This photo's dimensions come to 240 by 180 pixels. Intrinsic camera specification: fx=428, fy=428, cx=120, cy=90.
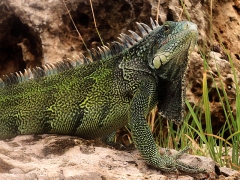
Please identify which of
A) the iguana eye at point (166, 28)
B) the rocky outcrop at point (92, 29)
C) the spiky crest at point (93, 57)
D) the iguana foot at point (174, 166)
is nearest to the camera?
the iguana foot at point (174, 166)

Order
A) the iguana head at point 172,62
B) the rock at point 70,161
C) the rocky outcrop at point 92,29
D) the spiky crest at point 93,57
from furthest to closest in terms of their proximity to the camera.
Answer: the rocky outcrop at point 92,29 < the spiky crest at point 93,57 < the iguana head at point 172,62 < the rock at point 70,161

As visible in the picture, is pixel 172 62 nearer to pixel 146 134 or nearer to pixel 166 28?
pixel 166 28

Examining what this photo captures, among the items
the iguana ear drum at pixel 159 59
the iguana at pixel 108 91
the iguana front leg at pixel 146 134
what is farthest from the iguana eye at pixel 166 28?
the iguana front leg at pixel 146 134

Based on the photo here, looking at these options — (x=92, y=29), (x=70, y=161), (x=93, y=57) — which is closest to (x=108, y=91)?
(x=93, y=57)

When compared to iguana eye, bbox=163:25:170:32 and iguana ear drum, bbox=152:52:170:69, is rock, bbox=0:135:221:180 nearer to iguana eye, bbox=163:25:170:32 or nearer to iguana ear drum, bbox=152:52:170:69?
iguana ear drum, bbox=152:52:170:69

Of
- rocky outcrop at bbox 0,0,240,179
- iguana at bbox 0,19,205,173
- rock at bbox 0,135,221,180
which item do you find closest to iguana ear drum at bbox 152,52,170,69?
iguana at bbox 0,19,205,173

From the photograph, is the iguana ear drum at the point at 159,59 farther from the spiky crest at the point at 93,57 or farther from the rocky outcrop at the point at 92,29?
the rocky outcrop at the point at 92,29

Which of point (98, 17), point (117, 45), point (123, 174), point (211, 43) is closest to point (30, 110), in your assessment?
point (117, 45)
